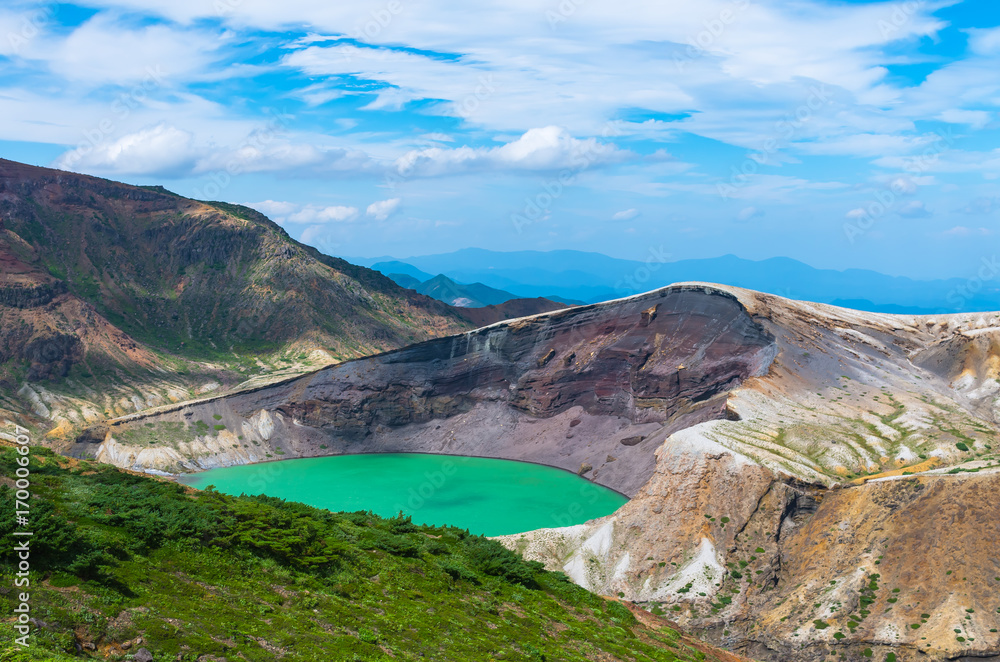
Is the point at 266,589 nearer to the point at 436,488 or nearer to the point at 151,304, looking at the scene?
the point at 436,488

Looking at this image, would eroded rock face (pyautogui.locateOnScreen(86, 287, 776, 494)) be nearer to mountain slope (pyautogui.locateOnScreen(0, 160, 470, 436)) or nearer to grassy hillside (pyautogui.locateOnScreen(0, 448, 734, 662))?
mountain slope (pyautogui.locateOnScreen(0, 160, 470, 436))

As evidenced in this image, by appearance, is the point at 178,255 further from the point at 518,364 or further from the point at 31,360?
the point at 518,364

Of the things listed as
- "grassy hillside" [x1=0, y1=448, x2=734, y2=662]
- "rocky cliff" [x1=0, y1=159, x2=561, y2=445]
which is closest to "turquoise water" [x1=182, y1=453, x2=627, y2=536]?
"grassy hillside" [x1=0, y1=448, x2=734, y2=662]

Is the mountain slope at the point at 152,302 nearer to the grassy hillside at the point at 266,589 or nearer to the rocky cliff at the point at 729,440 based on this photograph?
the rocky cliff at the point at 729,440

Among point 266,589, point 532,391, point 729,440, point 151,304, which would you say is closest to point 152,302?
point 151,304

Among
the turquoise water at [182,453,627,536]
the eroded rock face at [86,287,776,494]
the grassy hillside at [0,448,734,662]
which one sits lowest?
the turquoise water at [182,453,627,536]

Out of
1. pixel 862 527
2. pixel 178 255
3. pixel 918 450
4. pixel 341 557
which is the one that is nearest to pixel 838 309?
pixel 918 450

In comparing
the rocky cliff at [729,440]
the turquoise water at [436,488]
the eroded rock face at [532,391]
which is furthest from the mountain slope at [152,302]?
the turquoise water at [436,488]
